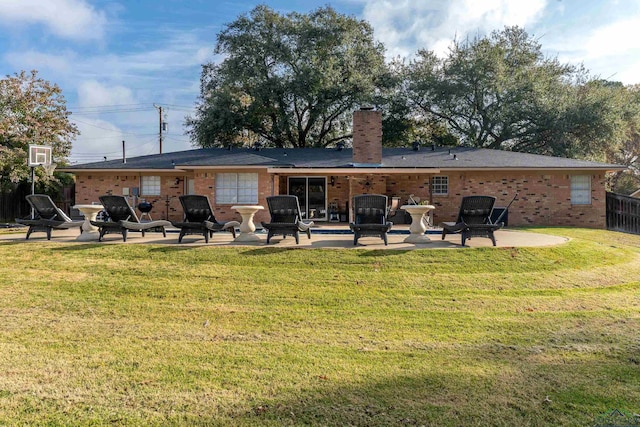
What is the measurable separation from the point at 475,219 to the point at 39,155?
1612 centimetres

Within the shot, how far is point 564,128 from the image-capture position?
2491 centimetres

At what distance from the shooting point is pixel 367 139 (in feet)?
60.1

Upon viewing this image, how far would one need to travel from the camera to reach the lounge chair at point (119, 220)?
9.78 m

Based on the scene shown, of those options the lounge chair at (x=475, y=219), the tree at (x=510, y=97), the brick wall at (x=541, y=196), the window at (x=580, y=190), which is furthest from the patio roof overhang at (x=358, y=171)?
the tree at (x=510, y=97)

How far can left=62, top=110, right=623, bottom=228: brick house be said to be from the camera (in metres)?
→ 16.5

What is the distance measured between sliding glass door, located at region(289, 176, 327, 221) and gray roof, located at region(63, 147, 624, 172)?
2.94ft

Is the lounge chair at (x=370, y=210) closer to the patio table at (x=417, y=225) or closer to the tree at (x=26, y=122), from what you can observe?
the patio table at (x=417, y=225)

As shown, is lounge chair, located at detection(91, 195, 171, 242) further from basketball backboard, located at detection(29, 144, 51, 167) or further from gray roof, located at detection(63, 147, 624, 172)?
basketball backboard, located at detection(29, 144, 51, 167)

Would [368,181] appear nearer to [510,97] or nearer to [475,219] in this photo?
[475,219]

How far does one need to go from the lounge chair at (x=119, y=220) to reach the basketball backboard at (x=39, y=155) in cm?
655

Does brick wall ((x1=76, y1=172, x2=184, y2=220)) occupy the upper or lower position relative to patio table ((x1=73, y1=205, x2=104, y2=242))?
upper

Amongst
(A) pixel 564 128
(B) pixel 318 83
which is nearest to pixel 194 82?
(B) pixel 318 83

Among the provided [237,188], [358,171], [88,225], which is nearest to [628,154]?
[358,171]

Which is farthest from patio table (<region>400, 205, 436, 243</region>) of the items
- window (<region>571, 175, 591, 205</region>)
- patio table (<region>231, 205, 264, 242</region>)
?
window (<region>571, 175, 591, 205</region>)
